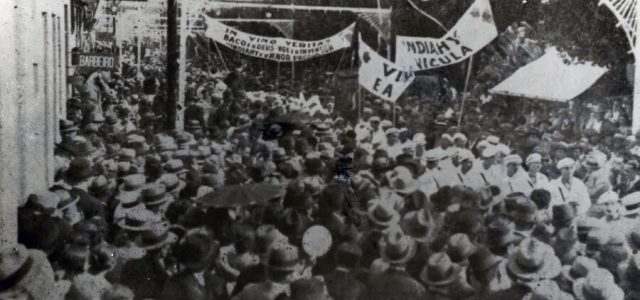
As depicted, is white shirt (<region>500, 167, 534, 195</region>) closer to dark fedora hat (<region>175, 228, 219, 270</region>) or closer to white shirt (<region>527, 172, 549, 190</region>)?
white shirt (<region>527, 172, 549, 190</region>)

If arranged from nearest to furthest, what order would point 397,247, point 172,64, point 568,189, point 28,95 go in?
point 28,95 < point 172,64 < point 397,247 < point 568,189

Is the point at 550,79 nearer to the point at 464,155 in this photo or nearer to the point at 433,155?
the point at 464,155

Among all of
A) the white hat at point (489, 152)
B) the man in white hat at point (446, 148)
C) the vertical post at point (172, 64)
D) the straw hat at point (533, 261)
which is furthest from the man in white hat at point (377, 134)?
the vertical post at point (172, 64)

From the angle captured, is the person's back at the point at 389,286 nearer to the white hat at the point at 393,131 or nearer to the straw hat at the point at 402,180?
the straw hat at the point at 402,180

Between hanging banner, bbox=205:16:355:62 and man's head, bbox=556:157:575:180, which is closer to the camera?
hanging banner, bbox=205:16:355:62

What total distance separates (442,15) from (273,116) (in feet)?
3.50

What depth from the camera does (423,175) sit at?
3.71 meters

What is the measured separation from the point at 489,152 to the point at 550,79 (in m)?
0.53

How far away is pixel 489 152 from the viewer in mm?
3758

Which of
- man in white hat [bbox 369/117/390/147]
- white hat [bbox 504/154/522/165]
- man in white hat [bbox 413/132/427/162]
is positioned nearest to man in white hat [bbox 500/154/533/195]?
white hat [bbox 504/154/522/165]

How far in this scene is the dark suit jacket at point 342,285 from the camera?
3662 mm

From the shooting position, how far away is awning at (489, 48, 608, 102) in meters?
3.76

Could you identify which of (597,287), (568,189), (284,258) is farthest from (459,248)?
(284,258)

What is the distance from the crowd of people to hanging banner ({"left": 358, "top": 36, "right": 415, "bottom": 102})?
0.07 m
